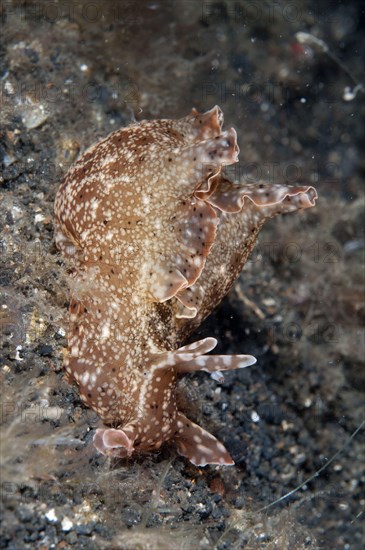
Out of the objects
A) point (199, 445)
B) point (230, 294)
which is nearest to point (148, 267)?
point (199, 445)

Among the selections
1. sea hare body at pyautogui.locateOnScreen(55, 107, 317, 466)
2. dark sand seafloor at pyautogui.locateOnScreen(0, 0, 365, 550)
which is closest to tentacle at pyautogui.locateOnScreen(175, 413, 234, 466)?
sea hare body at pyautogui.locateOnScreen(55, 107, 317, 466)

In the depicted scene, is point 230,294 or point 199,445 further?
point 230,294

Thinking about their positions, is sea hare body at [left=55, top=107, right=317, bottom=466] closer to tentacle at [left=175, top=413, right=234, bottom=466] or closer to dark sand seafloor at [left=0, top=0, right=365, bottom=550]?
tentacle at [left=175, top=413, right=234, bottom=466]

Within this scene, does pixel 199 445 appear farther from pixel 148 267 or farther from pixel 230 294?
pixel 230 294

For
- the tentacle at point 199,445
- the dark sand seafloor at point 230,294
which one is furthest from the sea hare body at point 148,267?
the dark sand seafloor at point 230,294

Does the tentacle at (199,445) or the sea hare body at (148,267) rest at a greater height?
the sea hare body at (148,267)

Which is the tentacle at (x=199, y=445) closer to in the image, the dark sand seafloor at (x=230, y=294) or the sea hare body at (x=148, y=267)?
the sea hare body at (x=148, y=267)

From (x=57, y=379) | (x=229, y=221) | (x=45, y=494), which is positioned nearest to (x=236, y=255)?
(x=229, y=221)
